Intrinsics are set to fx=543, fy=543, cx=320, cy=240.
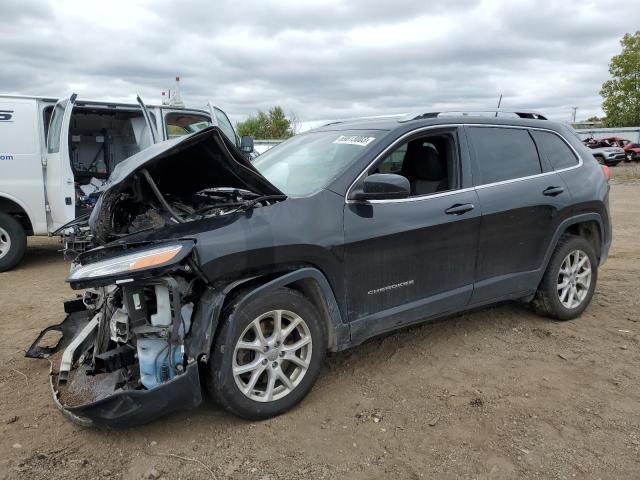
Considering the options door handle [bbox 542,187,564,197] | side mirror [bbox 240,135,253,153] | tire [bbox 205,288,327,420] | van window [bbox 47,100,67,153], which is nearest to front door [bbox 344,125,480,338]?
tire [bbox 205,288,327,420]

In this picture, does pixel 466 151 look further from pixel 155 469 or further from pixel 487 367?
pixel 155 469

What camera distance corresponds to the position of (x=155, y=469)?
2.71m

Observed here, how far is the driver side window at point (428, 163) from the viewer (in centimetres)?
405

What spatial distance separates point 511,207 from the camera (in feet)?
13.7

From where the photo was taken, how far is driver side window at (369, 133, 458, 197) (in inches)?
159

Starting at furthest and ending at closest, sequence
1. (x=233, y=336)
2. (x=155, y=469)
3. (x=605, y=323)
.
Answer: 1. (x=605, y=323)
2. (x=233, y=336)
3. (x=155, y=469)

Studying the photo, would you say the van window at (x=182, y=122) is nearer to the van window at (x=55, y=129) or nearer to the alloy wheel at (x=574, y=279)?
the van window at (x=55, y=129)

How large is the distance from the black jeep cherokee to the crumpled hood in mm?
11

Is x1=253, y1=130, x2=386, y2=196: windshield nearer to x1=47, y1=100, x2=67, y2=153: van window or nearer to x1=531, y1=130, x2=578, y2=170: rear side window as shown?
x1=531, y1=130, x2=578, y2=170: rear side window

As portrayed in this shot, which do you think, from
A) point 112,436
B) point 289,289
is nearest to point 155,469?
point 112,436

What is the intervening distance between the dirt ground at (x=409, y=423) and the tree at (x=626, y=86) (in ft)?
178

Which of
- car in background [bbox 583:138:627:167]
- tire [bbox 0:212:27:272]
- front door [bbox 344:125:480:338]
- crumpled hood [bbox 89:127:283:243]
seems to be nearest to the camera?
crumpled hood [bbox 89:127:283:243]

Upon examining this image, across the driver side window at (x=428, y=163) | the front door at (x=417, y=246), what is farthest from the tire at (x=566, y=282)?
the driver side window at (x=428, y=163)

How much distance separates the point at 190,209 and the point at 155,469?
146 cm
